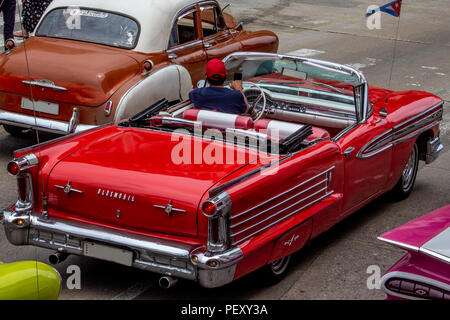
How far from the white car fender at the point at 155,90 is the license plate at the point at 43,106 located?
25.5 inches

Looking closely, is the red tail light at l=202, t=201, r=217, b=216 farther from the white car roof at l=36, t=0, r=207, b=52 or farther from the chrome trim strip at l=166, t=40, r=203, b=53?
the chrome trim strip at l=166, t=40, r=203, b=53

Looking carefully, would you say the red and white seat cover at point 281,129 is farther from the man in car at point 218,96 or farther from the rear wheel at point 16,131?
the rear wheel at point 16,131

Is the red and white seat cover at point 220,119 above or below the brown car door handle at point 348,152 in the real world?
above

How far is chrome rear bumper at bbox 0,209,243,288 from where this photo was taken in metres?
4.78

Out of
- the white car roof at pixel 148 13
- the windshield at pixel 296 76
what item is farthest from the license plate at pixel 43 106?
the windshield at pixel 296 76

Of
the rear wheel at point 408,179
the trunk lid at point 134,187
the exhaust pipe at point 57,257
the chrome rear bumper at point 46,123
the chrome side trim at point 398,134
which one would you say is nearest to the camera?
the trunk lid at point 134,187

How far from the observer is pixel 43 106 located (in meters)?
7.84

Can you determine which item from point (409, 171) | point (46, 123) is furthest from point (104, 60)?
point (409, 171)

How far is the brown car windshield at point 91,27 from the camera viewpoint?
862 centimetres

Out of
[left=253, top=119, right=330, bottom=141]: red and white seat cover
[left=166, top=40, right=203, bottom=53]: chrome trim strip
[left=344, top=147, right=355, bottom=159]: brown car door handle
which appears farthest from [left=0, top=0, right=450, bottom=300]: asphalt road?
[left=166, top=40, right=203, bottom=53]: chrome trim strip

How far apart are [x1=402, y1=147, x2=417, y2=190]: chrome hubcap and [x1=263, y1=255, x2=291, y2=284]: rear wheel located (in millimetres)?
2190

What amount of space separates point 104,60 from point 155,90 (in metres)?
0.61

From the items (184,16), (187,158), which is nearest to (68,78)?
(184,16)
